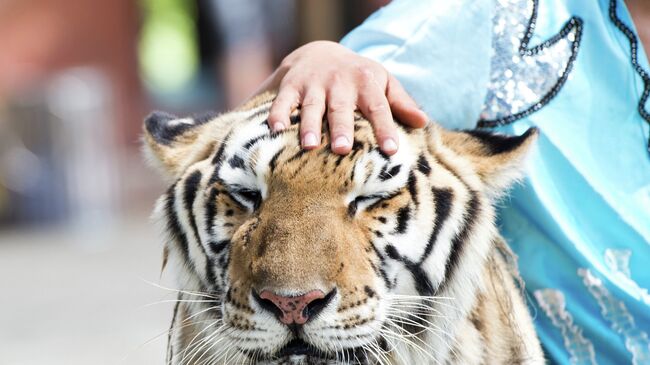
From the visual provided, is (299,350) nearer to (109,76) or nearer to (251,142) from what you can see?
(251,142)

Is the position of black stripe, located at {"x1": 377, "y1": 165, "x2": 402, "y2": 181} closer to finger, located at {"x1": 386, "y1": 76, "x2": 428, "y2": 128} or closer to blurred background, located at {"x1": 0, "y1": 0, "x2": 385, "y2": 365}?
finger, located at {"x1": 386, "y1": 76, "x2": 428, "y2": 128}

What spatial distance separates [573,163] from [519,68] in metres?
0.22

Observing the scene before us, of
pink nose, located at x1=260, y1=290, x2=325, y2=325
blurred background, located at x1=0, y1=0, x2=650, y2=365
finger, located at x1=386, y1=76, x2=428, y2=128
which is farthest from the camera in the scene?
blurred background, located at x1=0, y1=0, x2=650, y2=365

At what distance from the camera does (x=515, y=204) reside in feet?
7.18

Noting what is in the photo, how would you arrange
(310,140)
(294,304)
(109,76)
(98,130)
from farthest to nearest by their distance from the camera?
(109,76)
(98,130)
(310,140)
(294,304)

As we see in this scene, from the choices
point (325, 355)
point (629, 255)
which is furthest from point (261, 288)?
point (629, 255)

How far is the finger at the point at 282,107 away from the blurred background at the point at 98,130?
284 centimetres

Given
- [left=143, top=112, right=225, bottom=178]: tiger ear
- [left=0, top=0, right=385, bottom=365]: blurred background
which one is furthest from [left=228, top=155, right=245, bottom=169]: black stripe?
[left=0, top=0, right=385, bottom=365]: blurred background

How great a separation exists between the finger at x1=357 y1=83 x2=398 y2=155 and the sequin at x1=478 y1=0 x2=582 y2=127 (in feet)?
1.02

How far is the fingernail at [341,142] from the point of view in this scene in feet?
6.04

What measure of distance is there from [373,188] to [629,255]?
24.1 inches

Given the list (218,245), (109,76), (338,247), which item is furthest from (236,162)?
(109,76)

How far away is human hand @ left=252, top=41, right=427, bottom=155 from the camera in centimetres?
188

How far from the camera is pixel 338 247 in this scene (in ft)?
5.97
